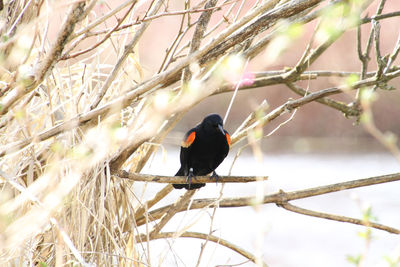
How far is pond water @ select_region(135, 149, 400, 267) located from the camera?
735cm

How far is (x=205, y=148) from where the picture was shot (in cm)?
381

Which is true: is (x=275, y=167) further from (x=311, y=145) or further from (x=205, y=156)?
(x=205, y=156)

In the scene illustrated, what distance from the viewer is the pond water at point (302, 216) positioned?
24.1 feet

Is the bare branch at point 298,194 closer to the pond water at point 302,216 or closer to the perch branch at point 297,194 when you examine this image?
the perch branch at point 297,194

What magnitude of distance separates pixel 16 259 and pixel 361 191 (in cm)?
859

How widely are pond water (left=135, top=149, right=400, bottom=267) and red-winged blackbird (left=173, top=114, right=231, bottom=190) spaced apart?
5.19 feet

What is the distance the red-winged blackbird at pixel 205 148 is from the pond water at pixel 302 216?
158cm

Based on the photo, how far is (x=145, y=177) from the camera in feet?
9.06

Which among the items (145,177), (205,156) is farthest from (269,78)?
(145,177)

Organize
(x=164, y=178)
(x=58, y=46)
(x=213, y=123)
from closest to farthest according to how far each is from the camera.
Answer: (x=58, y=46) < (x=164, y=178) < (x=213, y=123)

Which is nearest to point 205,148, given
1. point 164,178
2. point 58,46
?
point 164,178

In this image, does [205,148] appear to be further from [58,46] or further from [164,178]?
[58,46]

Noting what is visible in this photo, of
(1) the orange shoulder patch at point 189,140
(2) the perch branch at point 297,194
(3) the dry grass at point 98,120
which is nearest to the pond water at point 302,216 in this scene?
(1) the orange shoulder patch at point 189,140

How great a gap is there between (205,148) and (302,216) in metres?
5.95
